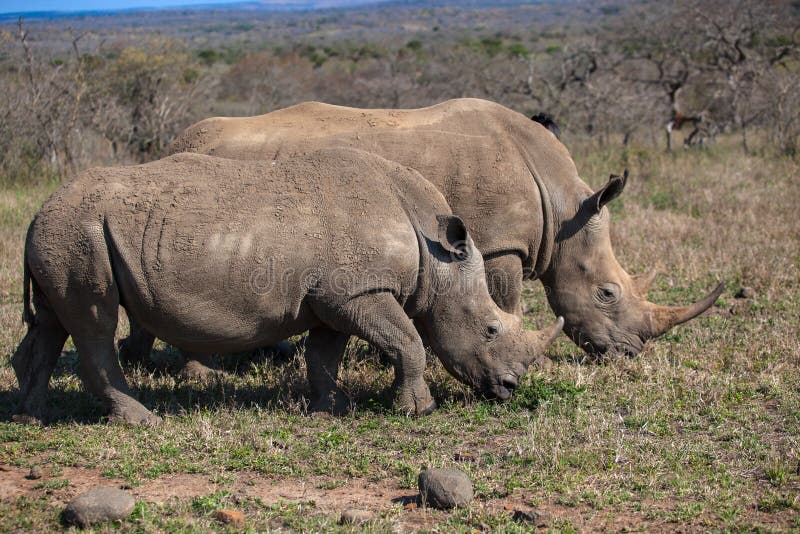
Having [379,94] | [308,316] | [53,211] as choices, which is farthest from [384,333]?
[379,94]

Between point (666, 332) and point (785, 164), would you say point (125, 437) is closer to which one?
point (666, 332)

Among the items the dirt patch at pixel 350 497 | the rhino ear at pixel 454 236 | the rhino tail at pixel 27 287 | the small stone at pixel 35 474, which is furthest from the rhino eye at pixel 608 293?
the small stone at pixel 35 474

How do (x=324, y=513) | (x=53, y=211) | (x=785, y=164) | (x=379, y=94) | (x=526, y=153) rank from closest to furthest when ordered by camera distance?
(x=324, y=513) < (x=53, y=211) < (x=526, y=153) < (x=785, y=164) < (x=379, y=94)

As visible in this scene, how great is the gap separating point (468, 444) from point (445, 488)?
1.02 meters

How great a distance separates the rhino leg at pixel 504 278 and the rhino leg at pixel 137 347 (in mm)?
2856

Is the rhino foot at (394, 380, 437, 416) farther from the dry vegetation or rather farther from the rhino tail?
the rhino tail

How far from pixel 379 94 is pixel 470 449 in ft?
68.8

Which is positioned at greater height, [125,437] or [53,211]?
[53,211]

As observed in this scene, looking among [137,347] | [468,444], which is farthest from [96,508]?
[137,347]

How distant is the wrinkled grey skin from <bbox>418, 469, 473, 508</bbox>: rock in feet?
4.24

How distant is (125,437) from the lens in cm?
574

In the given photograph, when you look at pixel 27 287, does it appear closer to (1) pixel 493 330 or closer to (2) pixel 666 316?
(1) pixel 493 330

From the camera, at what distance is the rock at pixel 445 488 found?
15.6 feet

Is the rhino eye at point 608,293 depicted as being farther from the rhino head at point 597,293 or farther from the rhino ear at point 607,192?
the rhino ear at point 607,192
